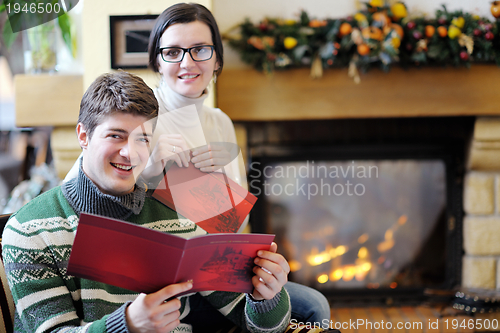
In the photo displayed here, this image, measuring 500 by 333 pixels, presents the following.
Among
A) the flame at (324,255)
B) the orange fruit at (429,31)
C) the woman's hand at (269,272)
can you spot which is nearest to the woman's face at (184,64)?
the woman's hand at (269,272)

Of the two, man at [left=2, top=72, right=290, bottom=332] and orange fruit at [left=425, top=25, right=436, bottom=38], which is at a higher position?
orange fruit at [left=425, top=25, right=436, bottom=38]

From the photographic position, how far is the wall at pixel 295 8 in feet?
5.21

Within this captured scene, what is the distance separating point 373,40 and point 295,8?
355mm

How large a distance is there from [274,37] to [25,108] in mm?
987

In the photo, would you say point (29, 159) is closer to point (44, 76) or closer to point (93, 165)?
point (44, 76)

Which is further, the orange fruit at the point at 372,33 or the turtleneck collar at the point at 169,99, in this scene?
the orange fruit at the point at 372,33

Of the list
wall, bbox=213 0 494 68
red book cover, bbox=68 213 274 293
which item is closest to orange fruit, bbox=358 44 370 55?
wall, bbox=213 0 494 68

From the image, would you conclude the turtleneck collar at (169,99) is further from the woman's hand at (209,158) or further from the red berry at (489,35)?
the red berry at (489,35)

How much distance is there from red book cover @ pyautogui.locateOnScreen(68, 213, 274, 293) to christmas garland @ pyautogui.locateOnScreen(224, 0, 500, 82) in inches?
41.8

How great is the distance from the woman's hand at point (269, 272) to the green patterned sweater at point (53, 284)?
0.07 m

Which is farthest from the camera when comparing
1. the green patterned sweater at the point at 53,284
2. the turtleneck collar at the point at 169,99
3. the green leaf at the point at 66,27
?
the green leaf at the point at 66,27

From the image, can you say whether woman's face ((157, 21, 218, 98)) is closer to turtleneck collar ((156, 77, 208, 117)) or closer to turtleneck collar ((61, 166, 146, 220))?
turtleneck collar ((156, 77, 208, 117))

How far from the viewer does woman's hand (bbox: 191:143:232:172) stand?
743 mm

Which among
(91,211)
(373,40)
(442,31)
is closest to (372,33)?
(373,40)
